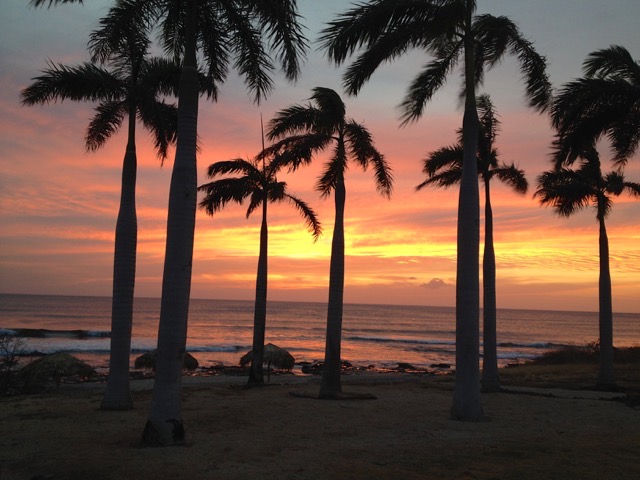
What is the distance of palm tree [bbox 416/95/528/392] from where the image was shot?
19062 millimetres

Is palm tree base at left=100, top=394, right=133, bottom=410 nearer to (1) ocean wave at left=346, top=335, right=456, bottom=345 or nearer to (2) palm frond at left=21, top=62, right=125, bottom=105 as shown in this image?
(2) palm frond at left=21, top=62, right=125, bottom=105

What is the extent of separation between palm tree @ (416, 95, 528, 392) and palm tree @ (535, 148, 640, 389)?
2.04 metres

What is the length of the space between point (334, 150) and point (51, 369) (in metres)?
12.1

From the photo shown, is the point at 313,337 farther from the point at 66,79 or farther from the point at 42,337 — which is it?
the point at 66,79

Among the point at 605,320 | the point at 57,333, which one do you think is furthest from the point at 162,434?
the point at 57,333

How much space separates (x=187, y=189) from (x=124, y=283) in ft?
15.1

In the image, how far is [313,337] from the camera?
76.2m

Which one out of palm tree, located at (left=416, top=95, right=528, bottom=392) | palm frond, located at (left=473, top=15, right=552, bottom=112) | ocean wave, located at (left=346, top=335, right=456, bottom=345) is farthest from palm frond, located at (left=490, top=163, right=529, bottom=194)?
ocean wave, located at (left=346, top=335, right=456, bottom=345)

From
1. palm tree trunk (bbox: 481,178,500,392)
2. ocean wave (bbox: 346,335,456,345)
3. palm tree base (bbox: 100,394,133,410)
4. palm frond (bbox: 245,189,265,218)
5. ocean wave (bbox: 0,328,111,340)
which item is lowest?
ocean wave (bbox: 0,328,111,340)

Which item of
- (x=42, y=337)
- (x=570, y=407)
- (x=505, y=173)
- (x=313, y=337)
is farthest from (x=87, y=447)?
(x=313, y=337)

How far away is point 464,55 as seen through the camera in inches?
555

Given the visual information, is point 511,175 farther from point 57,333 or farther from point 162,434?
point 57,333

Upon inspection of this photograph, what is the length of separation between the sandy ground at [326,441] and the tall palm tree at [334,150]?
5.51 feet

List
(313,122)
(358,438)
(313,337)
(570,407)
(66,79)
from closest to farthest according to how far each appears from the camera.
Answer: (358,438) → (66,79) → (570,407) → (313,122) → (313,337)
